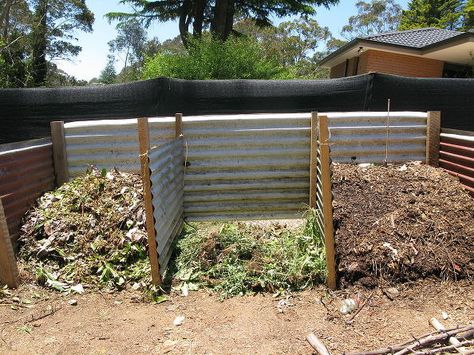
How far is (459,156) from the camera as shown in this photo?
425cm

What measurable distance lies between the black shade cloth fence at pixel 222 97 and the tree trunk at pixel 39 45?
18357 millimetres

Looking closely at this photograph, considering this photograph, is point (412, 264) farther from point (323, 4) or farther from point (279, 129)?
point (323, 4)

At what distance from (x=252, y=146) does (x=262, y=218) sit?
86 centimetres

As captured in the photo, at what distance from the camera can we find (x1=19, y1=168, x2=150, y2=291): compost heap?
337cm

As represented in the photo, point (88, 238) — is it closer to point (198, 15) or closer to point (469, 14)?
point (198, 15)

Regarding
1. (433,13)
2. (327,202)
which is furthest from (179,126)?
(433,13)

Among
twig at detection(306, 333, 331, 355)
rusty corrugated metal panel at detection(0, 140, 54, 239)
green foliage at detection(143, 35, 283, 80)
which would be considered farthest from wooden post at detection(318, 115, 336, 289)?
green foliage at detection(143, 35, 283, 80)

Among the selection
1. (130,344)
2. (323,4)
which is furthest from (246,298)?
(323,4)

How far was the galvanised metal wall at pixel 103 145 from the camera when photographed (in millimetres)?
4617

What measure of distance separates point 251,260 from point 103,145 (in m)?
2.36

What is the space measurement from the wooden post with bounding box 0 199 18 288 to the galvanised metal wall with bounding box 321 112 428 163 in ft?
11.3

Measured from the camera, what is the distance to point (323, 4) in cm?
1647

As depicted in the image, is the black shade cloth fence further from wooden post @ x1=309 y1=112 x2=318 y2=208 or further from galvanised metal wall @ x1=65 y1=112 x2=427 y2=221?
wooden post @ x1=309 y1=112 x2=318 y2=208

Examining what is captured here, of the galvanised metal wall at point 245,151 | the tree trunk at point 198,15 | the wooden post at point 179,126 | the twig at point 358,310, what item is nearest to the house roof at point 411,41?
the tree trunk at point 198,15
